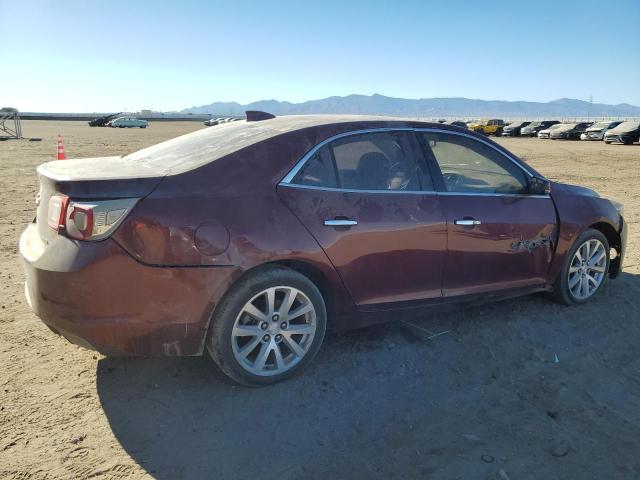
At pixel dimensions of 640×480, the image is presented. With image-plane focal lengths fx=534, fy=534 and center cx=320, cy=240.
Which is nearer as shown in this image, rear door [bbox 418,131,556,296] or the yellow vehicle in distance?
rear door [bbox 418,131,556,296]

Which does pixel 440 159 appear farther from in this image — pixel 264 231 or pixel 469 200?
pixel 264 231

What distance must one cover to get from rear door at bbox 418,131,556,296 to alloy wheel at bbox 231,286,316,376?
1.16 meters

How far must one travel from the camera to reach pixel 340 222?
336 cm

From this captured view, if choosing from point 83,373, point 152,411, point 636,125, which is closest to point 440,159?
point 152,411

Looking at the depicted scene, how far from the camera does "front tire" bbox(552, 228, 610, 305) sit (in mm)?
4668

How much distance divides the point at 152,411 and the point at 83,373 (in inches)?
28.0

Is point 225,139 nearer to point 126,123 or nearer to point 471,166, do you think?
point 471,166

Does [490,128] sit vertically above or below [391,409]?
above

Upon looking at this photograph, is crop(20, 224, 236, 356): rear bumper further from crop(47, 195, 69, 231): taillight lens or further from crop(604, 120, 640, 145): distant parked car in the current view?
crop(604, 120, 640, 145): distant parked car

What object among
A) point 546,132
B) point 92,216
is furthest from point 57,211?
point 546,132

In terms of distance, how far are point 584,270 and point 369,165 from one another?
2454 mm

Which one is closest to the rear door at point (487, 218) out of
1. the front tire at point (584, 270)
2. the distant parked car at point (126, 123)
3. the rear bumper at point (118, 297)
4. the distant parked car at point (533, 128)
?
the front tire at point (584, 270)

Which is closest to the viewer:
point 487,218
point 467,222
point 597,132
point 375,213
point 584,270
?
point 375,213

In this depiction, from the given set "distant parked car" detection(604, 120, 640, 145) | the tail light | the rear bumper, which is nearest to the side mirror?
the rear bumper
